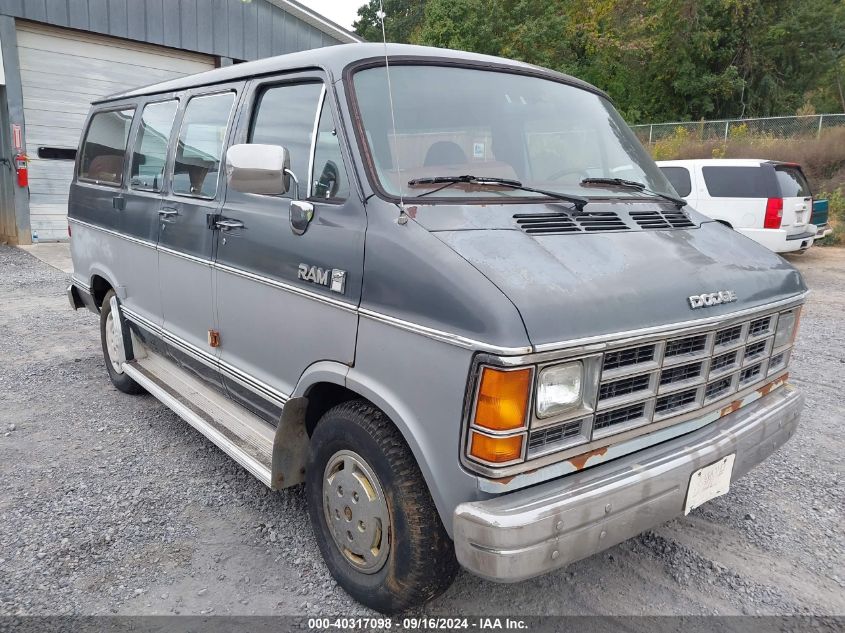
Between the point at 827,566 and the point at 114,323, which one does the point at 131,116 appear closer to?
the point at 114,323

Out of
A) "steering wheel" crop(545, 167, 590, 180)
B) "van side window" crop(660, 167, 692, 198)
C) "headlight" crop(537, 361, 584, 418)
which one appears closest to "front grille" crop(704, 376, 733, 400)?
"headlight" crop(537, 361, 584, 418)

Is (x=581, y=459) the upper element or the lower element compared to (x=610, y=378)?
lower

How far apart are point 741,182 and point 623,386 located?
995 cm

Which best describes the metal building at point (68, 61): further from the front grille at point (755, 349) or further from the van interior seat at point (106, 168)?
the front grille at point (755, 349)

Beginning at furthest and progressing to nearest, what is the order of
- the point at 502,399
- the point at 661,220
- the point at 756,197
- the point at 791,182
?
the point at 791,182 → the point at 756,197 → the point at 661,220 → the point at 502,399

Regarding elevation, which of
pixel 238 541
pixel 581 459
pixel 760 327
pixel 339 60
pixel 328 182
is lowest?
pixel 238 541

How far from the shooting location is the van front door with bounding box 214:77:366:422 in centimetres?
267

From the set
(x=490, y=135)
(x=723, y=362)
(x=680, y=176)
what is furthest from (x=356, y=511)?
(x=680, y=176)

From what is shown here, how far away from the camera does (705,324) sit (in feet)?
8.32

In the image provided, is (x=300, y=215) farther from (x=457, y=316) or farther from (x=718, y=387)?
(x=718, y=387)

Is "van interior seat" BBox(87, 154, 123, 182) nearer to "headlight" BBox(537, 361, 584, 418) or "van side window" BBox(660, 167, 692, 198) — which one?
"headlight" BBox(537, 361, 584, 418)

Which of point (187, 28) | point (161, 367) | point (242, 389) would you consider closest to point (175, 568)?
point (242, 389)

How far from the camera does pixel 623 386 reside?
238 centimetres

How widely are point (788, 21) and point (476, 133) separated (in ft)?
108
